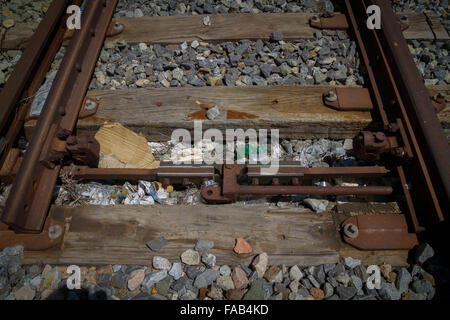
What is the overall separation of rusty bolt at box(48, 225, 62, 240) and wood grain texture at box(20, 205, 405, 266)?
6 centimetres

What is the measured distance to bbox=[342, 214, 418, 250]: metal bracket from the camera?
2.06 metres

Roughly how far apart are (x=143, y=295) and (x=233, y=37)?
2539 mm

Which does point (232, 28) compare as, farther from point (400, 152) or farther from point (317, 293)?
point (317, 293)

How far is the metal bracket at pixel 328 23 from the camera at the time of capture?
3.31 m

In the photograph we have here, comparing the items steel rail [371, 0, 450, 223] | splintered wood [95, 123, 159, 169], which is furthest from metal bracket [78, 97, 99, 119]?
steel rail [371, 0, 450, 223]

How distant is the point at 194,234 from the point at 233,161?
0.73 m

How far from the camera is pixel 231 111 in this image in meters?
2.72

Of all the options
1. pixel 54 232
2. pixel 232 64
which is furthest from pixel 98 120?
pixel 232 64

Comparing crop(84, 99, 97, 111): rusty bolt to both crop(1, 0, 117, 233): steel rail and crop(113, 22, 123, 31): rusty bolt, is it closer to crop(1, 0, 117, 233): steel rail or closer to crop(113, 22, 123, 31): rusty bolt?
crop(1, 0, 117, 233): steel rail

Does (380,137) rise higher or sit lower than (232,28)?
lower

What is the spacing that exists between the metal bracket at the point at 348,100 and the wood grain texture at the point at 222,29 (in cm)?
88

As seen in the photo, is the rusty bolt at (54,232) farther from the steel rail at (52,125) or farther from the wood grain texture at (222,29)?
the wood grain texture at (222,29)

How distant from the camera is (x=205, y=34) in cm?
331
